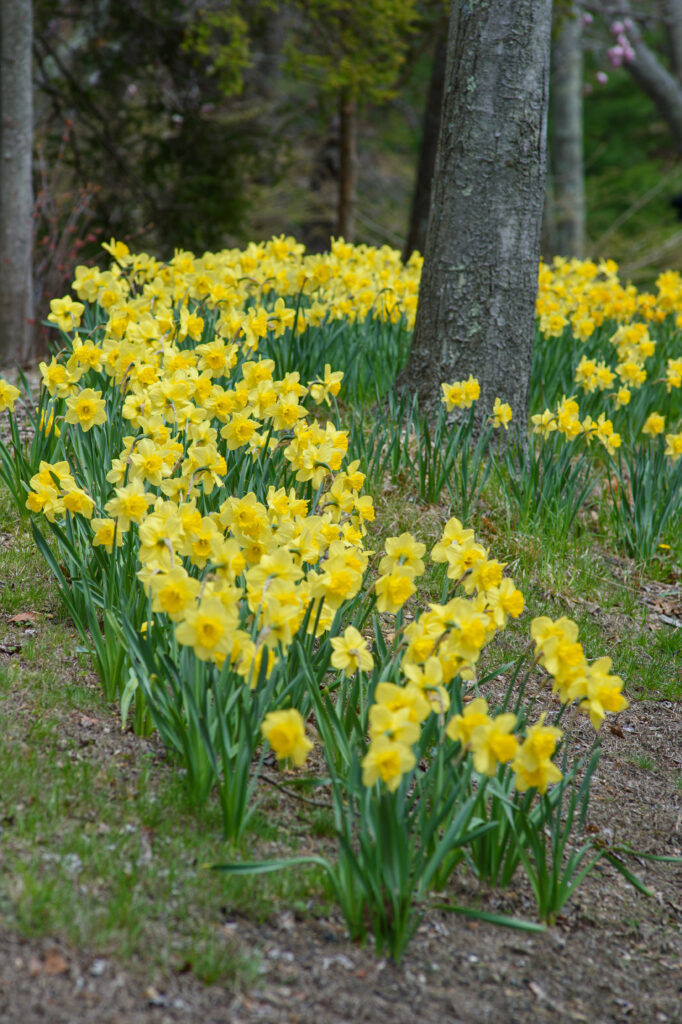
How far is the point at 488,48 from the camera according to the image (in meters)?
3.85

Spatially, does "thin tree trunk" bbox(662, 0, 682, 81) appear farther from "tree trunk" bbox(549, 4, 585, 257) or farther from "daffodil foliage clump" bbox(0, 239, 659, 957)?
"daffodil foliage clump" bbox(0, 239, 659, 957)

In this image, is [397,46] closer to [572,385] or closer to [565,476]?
[572,385]

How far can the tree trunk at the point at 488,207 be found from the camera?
387 cm

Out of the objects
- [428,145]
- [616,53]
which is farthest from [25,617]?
[616,53]

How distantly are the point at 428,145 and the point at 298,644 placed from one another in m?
7.80

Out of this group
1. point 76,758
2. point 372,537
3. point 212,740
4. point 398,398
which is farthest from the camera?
point 398,398

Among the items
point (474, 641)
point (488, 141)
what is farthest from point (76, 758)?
point (488, 141)

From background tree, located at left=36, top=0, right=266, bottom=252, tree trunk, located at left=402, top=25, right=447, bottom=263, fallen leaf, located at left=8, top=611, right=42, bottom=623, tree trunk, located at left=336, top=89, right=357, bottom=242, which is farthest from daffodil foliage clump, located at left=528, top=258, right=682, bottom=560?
background tree, located at left=36, top=0, right=266, bottom=252

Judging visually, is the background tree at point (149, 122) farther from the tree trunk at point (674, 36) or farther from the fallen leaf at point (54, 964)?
the fallen leaf at point (54, 964)

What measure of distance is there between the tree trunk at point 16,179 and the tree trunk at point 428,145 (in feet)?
11.8

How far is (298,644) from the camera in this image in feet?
7.14

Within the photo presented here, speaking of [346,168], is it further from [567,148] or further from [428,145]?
[567,148]

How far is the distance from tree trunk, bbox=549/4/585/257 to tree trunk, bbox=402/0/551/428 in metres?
8.26

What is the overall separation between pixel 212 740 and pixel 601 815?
1.14 m
